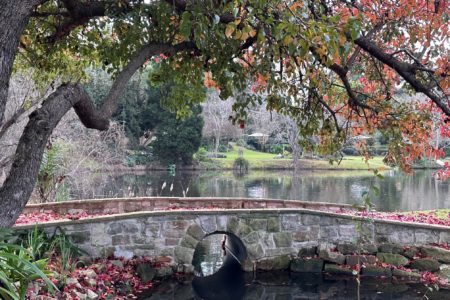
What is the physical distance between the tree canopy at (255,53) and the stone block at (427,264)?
10.6 ft

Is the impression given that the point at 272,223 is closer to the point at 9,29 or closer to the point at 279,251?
the point at 279,251

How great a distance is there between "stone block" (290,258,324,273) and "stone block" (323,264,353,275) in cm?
12

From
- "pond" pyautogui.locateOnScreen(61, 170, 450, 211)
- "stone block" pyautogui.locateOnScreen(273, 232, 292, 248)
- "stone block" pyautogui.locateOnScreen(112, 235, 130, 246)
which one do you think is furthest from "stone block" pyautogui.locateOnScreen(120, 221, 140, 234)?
"pond" pyautogui.locateOnScreen(61, 170, 450, 211)

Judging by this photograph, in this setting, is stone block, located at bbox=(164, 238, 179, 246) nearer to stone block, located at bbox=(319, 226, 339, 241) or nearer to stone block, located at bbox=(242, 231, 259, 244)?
stone block, located at bbox=(242, 231, 259, 244)

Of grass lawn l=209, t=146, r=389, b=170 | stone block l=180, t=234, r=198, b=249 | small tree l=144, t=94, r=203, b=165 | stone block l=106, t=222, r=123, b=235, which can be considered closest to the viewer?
stone block l=106, t=222, r=123, b=235

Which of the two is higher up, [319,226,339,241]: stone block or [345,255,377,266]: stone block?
[319,226,339,241]: stone block

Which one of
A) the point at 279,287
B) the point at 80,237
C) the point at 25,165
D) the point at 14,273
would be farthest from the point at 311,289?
the point at 25,165

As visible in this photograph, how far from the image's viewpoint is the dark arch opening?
8023 mm

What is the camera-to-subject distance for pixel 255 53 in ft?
17.3

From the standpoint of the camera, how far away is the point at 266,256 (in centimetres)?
902

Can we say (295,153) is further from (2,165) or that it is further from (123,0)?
(123,0)

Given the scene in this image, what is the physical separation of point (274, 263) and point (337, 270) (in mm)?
1185

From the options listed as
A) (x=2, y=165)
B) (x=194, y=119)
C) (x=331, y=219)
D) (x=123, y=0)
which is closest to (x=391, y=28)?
(x=123, y=0)

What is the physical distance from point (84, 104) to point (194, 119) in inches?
1038
